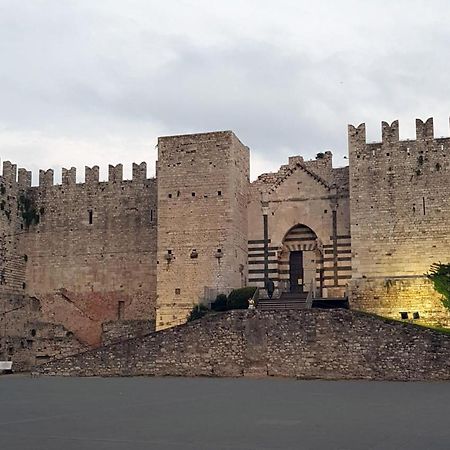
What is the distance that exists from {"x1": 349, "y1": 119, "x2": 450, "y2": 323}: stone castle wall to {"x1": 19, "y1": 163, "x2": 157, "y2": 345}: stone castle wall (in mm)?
9639

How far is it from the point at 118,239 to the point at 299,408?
2163 centimetres

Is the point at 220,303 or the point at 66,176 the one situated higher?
the point at 66,176

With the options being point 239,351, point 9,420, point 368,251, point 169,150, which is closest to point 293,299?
point 368,251

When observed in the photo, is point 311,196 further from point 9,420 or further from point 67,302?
point 9,420

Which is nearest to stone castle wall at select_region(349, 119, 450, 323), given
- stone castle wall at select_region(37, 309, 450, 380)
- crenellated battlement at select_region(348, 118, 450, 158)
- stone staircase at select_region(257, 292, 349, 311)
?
crenellated battlement at select_region(348, 118, 450, 158)

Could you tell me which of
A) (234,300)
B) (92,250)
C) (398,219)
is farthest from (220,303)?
(92,250)

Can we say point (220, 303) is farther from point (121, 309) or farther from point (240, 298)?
point (121, 309)

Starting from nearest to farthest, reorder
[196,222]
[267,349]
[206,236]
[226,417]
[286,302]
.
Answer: [226,417], [267,349], [286,302], [206,236], [196,222]

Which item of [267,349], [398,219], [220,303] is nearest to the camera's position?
[267,349]

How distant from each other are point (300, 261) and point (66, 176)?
11849 millimetres

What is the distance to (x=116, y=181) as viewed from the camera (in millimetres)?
35000

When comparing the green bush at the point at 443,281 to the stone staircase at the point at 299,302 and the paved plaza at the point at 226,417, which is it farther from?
the paved plaza at the point at 226,417

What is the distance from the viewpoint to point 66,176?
35906mm

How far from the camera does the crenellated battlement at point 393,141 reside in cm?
2845
